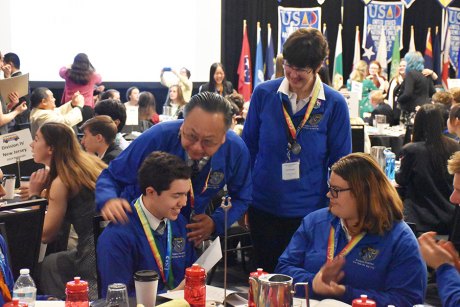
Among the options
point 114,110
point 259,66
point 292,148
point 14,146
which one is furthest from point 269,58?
point 292,148

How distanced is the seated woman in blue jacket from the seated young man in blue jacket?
485 millimetres

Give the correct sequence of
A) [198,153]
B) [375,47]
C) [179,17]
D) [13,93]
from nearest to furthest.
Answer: [198,153] < [13,93] < [179,17] < [375,47]

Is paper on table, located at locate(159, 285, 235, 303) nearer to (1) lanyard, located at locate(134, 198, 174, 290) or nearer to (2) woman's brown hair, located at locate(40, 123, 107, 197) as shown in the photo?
(1) lanyard, located at locate(134, 198, 174, 290)

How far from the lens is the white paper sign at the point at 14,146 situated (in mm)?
4930

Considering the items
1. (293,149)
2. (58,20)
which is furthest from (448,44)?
(293,149)

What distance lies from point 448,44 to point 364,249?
1231 centimetres

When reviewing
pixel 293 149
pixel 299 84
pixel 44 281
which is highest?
pixel 299 84

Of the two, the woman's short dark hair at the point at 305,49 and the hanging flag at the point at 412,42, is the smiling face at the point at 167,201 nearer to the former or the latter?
the woman's short dark hair at the point at 305,49

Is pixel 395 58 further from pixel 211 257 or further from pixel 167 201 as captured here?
pixel 211 257

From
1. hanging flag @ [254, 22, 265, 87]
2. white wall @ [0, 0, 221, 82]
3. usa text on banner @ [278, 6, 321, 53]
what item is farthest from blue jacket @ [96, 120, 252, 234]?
usa text on banner @ [278, 6, 321, 53]

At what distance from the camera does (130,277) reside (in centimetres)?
288

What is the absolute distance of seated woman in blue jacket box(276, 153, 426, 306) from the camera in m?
2.80

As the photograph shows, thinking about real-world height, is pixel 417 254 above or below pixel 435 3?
below

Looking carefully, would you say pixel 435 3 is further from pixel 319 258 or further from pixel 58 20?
pixel 319 258
